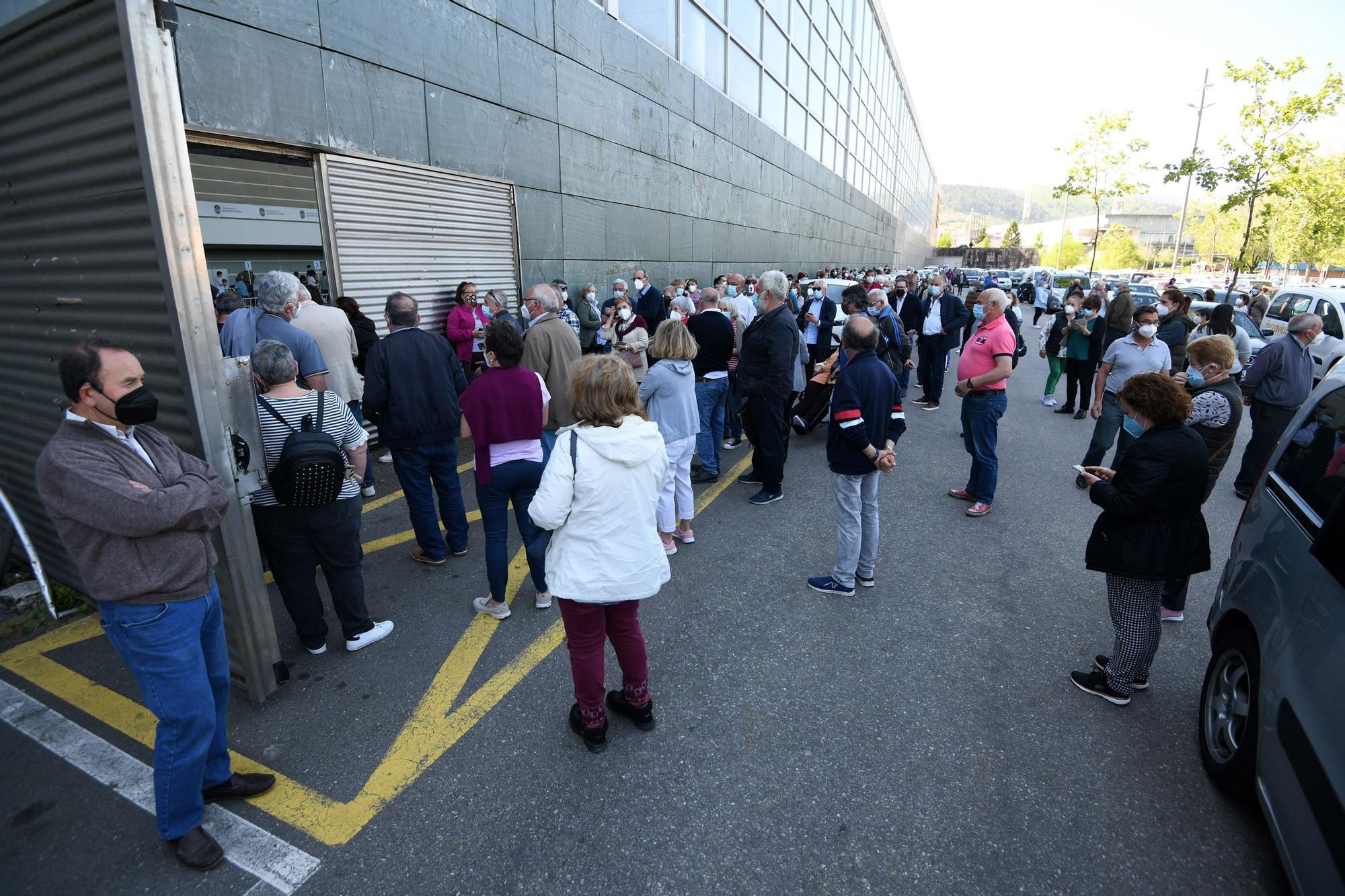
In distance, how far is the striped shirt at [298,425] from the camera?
3.25 meters

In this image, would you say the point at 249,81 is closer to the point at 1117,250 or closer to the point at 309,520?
the point at 309,520

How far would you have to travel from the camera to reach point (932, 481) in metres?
6.80

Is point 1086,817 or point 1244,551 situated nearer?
point 1086,817

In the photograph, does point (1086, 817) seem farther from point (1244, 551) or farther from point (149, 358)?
point (149, 358)

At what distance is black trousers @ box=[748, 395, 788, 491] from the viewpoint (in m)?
5.98

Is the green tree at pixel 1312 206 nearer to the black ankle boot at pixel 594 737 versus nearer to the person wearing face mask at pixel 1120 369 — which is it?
the person wearing face mask at pixel 1120 369

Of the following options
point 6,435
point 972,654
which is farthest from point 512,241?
point 972,654

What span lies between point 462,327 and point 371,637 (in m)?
5.33

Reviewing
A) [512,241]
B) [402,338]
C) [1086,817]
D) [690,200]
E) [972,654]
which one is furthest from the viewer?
[690,200]

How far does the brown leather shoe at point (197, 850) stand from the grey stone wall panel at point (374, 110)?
6.55 meters

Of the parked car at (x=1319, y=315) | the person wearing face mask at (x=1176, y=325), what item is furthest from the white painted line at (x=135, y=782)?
the parked car at (x=1319, y=315)

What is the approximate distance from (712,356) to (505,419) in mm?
2904

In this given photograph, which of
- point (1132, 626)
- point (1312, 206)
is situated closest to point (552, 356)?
point (1132, 626)

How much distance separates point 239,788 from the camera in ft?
8.75
